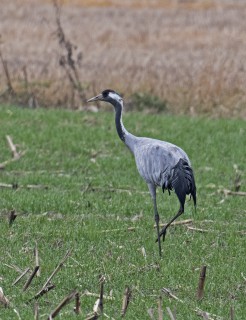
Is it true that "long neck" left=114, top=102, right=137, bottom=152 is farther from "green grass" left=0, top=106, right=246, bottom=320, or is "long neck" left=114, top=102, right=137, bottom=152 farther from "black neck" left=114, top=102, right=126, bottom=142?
"green grass" left=0, top=106, right=246, bottom=320

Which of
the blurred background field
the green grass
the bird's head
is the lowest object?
the blurred background field

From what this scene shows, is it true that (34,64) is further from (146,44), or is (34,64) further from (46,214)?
(46,214)

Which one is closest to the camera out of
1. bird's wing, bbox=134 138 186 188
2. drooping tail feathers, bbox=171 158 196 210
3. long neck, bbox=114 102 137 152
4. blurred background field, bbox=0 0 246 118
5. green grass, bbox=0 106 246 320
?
green grass, bbox=0 106 246 320

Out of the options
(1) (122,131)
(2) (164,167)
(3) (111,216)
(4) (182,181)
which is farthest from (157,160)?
(3) (111,216)

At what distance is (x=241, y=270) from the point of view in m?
8.12

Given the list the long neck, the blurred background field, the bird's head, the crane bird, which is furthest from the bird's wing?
the blurred background field

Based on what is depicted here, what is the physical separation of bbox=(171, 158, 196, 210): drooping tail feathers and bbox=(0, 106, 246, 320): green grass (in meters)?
0.57

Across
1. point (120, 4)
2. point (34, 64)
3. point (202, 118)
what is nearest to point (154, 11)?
point (120, 4)

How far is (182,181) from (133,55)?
40.3 feet

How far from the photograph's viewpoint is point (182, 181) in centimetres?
834

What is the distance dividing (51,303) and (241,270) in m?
1.85

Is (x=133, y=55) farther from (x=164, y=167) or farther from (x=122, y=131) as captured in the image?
(x=164, y=167)

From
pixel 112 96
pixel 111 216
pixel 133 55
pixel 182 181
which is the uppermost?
pixel 112 96

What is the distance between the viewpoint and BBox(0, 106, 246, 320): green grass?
7484 mm
